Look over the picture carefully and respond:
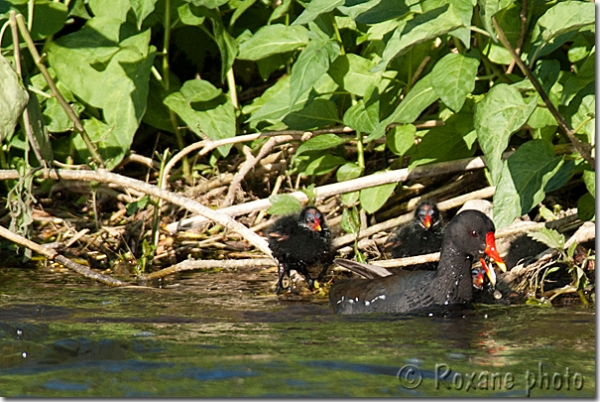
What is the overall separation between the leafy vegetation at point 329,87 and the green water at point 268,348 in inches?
28.5

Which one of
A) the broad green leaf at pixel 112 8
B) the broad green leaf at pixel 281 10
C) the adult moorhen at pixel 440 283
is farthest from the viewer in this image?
the broad green leaf at pixel 112 8

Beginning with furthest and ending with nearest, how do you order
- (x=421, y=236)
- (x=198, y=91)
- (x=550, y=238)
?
(x=198, y=91), (x=421, y=236), (x=550, y=238)

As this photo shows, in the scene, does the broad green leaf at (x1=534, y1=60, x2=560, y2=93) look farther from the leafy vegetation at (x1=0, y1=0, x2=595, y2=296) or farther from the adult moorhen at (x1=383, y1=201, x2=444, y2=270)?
the adult moorhen at (x1=383, y1=201, x2=444, y2=270)

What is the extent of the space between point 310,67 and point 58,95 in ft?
5.43

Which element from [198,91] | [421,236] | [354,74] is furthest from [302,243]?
[198,91]

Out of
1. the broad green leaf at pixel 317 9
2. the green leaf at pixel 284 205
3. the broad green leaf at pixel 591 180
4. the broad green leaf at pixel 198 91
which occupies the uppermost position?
the broad green leaf at pixel 317 9

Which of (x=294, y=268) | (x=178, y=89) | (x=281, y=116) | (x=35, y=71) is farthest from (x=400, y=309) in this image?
(x=35, y=71)

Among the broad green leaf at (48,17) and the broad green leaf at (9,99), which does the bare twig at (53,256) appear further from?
the broad green leaf at (48,17)

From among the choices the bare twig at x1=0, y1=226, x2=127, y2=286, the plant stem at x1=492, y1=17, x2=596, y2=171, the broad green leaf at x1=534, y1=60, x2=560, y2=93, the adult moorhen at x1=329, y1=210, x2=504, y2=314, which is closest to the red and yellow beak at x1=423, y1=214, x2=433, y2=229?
the adult moorhen at x1=329, y1=210, x2=504, y2=314

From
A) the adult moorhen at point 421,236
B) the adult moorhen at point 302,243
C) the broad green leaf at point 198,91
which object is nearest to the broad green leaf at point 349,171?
the adult moorhen at point 302,243

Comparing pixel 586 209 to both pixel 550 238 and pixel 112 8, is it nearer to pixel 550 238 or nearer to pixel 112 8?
pixel 550 238

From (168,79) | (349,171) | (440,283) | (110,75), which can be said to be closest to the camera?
(440,283)

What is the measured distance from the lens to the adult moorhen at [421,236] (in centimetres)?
624

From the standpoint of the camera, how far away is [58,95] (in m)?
6.17
